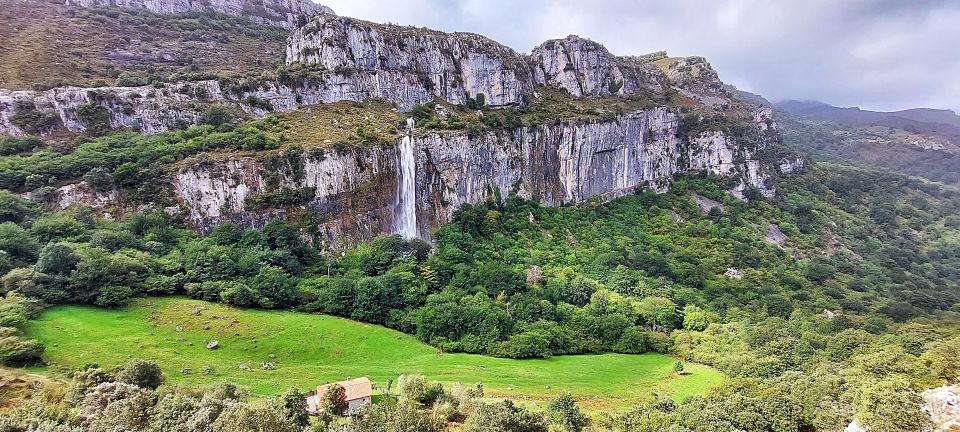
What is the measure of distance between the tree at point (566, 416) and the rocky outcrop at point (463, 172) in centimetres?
3321

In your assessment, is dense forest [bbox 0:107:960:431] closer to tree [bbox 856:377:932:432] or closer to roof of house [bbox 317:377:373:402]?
tree [bbox 856:377:932:432]

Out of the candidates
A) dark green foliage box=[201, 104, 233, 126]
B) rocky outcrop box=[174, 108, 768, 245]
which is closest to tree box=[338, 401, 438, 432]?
rocky outcrop box=[174, 108, 768, 245]

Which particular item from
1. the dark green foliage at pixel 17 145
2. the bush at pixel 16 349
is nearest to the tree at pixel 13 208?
the dark green foliage at pixel 17 145

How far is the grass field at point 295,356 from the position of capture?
2761cm

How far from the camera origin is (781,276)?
5806 centimetres

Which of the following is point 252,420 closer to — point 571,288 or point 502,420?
point 502,420

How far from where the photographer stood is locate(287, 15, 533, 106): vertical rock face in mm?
66875

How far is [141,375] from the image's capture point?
843 inches

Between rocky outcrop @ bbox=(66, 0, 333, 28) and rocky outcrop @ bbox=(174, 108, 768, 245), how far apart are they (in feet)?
130

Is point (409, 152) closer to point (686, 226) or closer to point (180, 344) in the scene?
point (180, 344)

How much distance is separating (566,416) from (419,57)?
6397 cm

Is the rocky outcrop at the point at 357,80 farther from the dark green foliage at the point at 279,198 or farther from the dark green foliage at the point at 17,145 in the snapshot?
the dark green foliage at the point at 279,198

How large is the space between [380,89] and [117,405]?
190ft

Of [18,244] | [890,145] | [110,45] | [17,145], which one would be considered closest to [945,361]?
[18,244]
